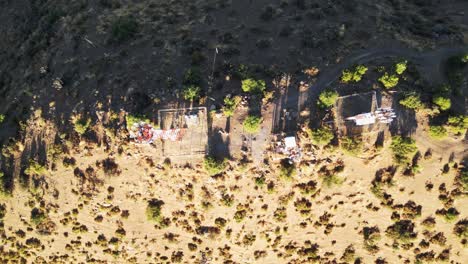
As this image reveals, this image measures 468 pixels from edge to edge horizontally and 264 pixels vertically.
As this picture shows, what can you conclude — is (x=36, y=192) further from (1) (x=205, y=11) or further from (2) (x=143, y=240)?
(1) (x=205, y=11)

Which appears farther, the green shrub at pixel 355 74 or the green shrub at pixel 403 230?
the green shrub at pixel 403 230

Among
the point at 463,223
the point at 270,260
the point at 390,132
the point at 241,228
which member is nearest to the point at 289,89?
the point at 390,132

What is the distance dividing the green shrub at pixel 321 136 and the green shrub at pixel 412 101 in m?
12.2

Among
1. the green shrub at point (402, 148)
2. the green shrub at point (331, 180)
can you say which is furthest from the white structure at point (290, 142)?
the green shrub at point (402, 148)

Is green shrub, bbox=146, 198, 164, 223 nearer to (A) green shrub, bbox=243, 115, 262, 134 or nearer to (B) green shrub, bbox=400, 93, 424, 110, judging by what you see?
(A) green shrub, bbox=243, 115, 262, 134

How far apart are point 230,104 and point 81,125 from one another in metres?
24.3

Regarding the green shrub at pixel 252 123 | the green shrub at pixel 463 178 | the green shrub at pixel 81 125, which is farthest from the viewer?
the green shrub at pixel 81 125

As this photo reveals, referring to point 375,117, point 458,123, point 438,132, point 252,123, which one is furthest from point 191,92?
point 458,123

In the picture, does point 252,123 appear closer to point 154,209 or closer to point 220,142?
point 220,142

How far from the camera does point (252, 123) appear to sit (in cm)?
5881

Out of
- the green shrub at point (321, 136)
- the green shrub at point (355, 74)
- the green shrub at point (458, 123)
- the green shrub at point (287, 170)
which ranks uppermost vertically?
the green shrub at point (355, 74)

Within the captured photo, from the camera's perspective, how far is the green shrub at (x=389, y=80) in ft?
194

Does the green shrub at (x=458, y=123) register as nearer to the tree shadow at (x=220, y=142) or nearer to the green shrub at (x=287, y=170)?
the green shrub at (x=287, y=170)

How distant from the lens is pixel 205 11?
7319 cm
